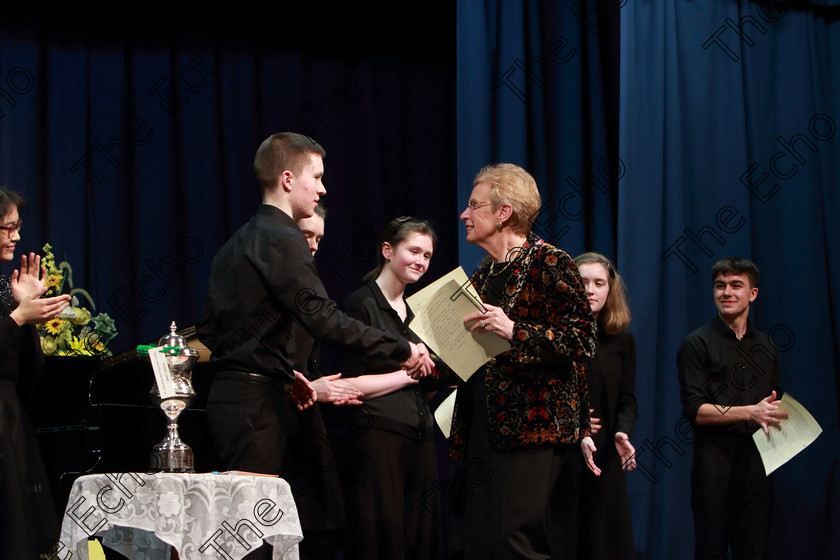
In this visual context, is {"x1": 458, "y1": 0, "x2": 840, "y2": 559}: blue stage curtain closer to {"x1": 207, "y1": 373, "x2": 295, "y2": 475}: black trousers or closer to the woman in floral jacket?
the woman in floral jacket

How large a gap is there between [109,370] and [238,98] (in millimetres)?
2186

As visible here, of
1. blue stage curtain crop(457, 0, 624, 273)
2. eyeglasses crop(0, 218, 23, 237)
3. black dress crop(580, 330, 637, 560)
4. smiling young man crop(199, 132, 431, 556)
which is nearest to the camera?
smiling young man crop(199, 132, 431, 556)

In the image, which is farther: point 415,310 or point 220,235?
point 220,235

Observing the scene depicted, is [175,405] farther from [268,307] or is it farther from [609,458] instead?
[609,458]

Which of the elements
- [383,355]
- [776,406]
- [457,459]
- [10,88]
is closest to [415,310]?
[383,355]

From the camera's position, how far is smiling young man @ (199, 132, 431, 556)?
279 centimetres

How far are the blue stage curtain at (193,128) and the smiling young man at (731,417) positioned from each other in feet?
5.95

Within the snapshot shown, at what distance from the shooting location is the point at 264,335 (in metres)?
2.88

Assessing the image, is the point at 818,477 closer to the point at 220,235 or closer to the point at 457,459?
the point at 457,459

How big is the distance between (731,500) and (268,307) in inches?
93.0

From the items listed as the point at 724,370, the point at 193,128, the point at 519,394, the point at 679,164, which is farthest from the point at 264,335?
the point at 679,164

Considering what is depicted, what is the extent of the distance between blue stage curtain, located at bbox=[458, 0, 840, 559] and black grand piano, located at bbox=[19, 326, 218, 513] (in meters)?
1.94

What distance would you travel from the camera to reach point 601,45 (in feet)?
18.2

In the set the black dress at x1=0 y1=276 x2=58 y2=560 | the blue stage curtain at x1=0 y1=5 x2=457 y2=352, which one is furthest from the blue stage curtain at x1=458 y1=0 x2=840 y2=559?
the black dress at x1=0 y1=276 x2=58 y2=560
